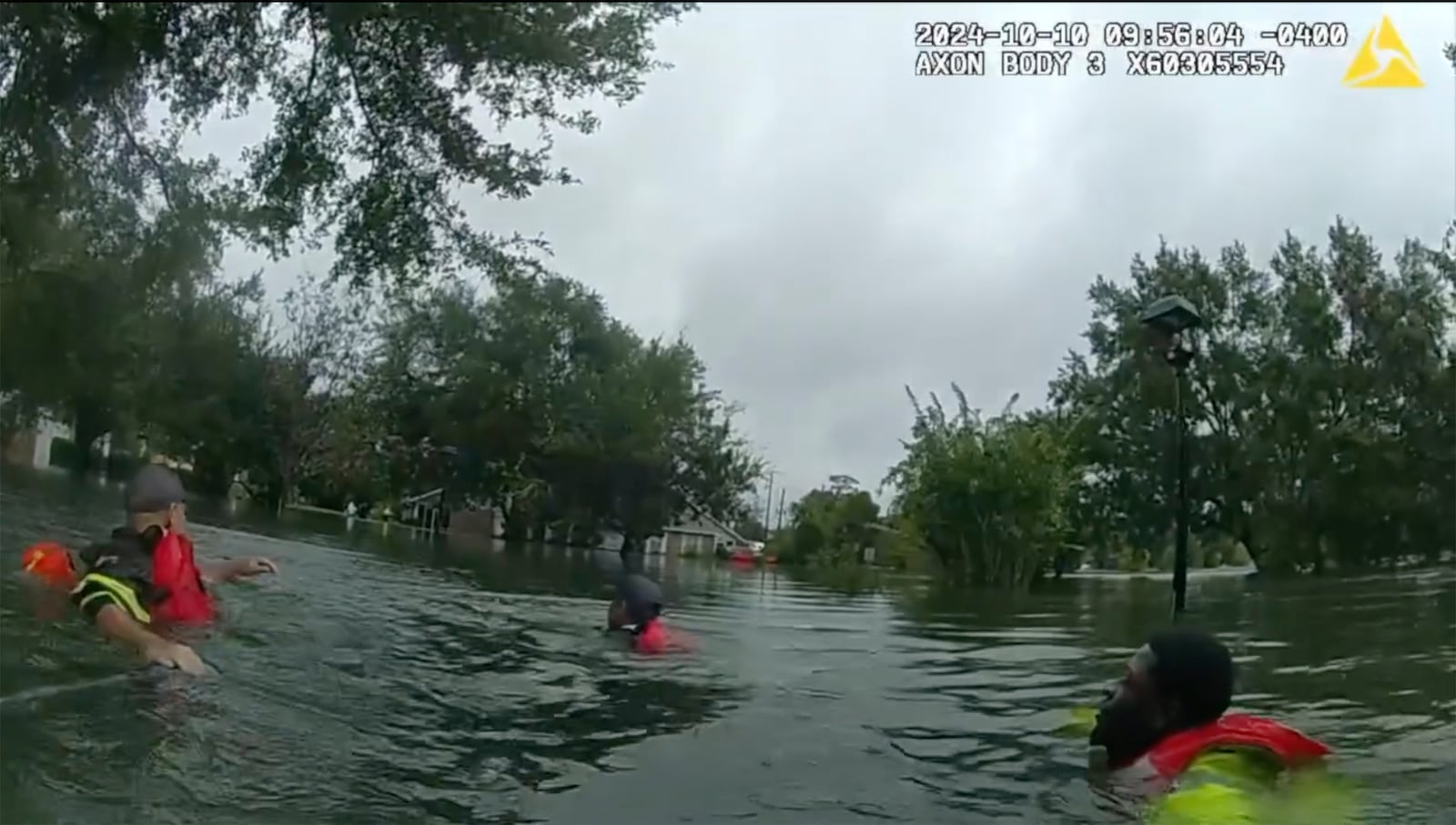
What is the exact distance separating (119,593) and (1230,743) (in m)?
3.15

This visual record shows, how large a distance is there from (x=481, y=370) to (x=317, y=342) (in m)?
0.50

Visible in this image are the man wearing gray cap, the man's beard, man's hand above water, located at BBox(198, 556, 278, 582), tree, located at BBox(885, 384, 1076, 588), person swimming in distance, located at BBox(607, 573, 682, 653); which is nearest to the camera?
the man's beard

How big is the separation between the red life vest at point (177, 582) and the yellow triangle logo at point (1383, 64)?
11.5 ft

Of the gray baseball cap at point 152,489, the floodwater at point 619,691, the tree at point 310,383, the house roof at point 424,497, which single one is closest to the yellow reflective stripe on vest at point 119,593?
the floodwater at point 619,691

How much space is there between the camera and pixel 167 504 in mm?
3777

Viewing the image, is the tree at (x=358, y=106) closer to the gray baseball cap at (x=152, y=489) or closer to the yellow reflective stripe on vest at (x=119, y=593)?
the gray baseball cap at (x=152, y=489)

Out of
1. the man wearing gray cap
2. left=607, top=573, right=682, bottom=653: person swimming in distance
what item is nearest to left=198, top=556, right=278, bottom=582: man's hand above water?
the man wearing gray cap

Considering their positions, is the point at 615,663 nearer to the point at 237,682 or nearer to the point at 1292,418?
the point at 237,682

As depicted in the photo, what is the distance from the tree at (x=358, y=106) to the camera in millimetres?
3568

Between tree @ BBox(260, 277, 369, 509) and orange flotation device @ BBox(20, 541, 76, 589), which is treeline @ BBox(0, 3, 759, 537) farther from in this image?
orange flotation device @ BBox(20, 541, 76, 589)

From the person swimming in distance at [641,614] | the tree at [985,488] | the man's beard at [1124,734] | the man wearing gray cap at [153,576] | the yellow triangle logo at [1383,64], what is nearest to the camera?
the man's beard at [1124,734]

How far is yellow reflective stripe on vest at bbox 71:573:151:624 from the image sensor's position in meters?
3.87

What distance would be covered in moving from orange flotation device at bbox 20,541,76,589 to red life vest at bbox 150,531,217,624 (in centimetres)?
31

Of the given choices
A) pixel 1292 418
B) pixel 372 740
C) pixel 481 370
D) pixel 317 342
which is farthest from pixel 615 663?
pixel 1292 418
